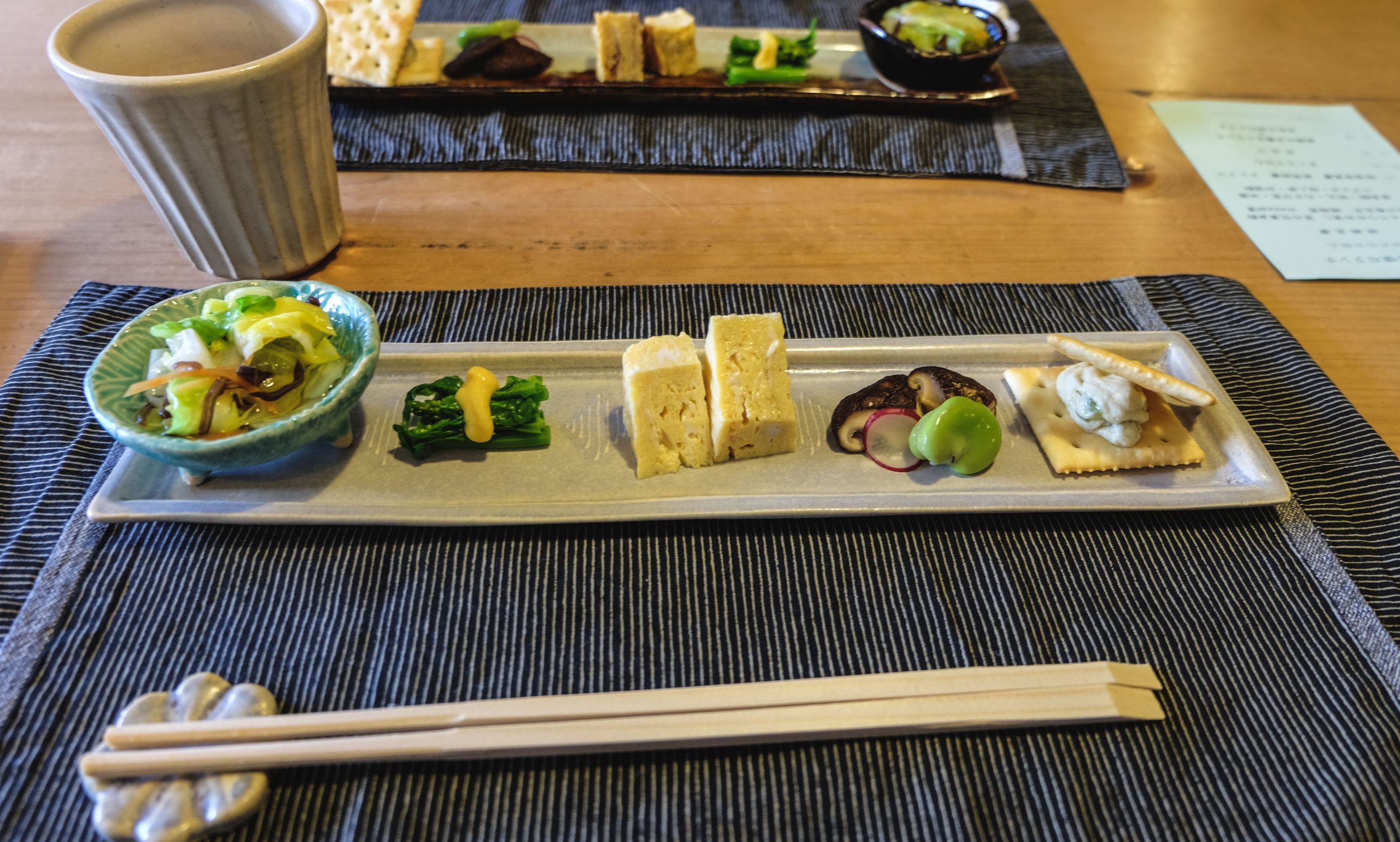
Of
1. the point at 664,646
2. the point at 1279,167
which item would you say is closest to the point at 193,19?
the point at 664,646

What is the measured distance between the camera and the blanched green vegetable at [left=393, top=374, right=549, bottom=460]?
123cm

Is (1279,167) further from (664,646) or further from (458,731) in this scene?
(458,731)

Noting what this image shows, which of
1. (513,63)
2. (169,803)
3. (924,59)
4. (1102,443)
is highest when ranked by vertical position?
(924,59)

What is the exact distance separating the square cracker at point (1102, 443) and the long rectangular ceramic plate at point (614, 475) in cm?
2

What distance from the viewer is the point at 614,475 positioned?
1.24m

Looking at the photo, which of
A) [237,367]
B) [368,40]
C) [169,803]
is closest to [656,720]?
[169,803]

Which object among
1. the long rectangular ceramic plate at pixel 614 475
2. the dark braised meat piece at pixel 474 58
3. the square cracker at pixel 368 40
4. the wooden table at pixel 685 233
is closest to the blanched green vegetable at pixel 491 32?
the dark braised meat piece at pixel 474 58

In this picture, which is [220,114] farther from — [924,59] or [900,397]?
[924,59]

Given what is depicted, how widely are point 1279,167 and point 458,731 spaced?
2429 mm

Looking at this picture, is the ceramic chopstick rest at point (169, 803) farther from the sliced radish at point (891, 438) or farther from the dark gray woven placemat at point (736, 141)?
the dark gray woven placemat at point (736, 141)

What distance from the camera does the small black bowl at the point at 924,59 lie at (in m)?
2.05

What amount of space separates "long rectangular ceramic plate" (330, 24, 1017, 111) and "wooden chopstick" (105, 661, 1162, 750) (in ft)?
5.19

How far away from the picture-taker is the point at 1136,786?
3.19 ft

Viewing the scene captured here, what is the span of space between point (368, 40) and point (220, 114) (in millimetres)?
883
